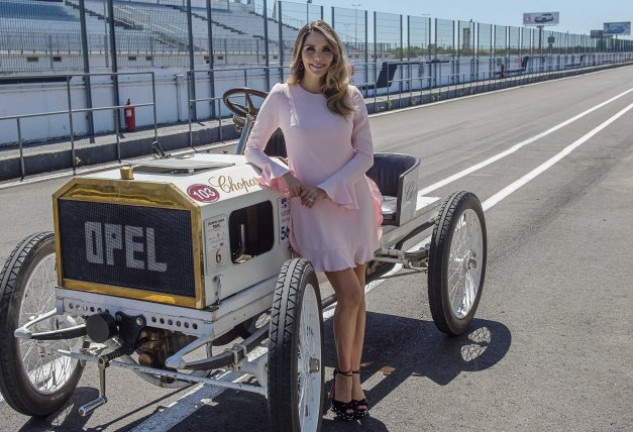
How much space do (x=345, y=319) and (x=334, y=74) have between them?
4.04 ft

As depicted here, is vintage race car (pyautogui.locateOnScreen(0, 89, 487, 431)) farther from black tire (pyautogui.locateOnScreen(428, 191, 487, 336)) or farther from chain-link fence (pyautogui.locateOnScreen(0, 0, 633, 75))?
chain-link fence (pyautogui.locateOnScreen(0, 0, 633, 75))

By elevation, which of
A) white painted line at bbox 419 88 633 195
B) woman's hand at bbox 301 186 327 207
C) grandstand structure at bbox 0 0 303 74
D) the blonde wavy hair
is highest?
grandstand structure at bbox 0 0 303 74

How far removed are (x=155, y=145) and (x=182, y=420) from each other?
148 cm

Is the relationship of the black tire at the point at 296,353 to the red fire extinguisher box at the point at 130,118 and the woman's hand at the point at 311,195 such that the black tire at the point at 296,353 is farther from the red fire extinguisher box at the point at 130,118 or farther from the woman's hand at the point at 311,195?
the red fire extinguisher box at the point at 130,118

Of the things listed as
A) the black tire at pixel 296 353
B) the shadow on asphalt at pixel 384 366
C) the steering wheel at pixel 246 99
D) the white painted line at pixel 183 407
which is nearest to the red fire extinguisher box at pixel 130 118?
the steering wheel at pixel 246 99

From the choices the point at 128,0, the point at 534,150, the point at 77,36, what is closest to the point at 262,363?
the point at 534,150

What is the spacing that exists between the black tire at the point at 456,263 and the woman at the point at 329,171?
98 cm

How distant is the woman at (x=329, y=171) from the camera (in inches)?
163

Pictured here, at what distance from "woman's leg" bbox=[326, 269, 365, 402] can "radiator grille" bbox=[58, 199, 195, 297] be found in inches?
32.3

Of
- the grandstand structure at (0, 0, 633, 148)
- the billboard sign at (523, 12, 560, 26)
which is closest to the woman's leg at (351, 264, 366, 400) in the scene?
the grandstand structure at (0, 0, 633, 148)

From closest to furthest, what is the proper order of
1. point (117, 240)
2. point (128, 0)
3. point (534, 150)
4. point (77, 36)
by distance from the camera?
point (117, 240) → point (534, 150) → point (77, 36) → point (128, 0)

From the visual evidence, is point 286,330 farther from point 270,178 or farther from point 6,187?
point 6,187

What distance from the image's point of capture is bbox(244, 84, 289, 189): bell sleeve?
416cm

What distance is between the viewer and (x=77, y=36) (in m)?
22.9
